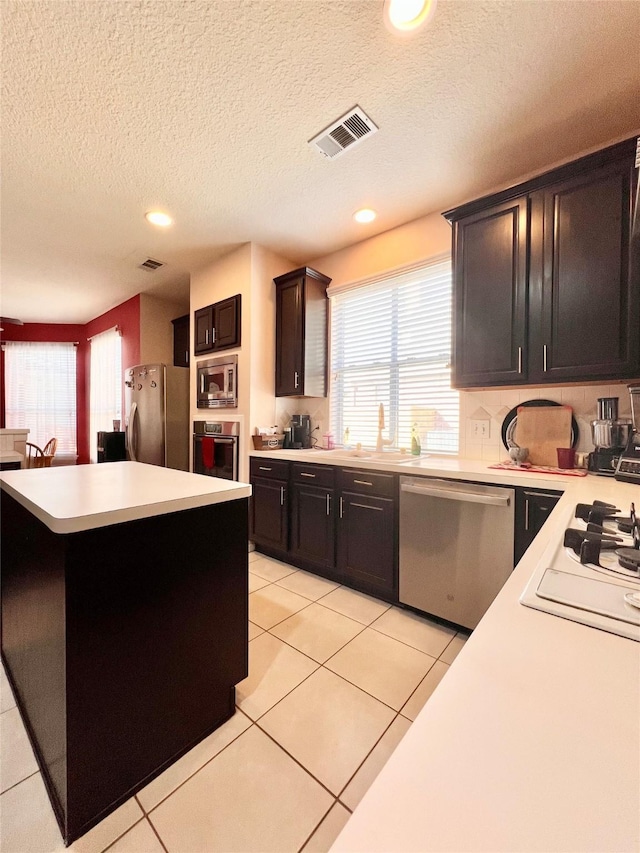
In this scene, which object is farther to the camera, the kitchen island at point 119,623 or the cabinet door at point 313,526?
the cabinet door at point 313,526

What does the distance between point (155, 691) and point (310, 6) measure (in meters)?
2.54

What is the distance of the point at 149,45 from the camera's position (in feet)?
4.83

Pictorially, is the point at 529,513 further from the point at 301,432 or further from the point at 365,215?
the point at 365,215

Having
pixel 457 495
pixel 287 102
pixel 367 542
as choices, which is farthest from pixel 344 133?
pixel 367 542

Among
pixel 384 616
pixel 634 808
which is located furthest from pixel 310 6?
pixel 384 616

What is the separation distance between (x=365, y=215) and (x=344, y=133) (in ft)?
2.71

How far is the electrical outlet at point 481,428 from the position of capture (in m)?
2.43

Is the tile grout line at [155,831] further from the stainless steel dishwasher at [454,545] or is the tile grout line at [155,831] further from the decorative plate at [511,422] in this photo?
the decorative plate at [511,422]

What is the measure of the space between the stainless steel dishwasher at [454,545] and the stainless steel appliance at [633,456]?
1.63 ft

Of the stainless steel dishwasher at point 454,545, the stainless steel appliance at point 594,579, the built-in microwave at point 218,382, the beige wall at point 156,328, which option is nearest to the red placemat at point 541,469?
the stainless steel dishwasher at point 454,545

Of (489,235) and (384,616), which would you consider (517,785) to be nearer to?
(384,616)

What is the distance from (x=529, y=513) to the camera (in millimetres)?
1738

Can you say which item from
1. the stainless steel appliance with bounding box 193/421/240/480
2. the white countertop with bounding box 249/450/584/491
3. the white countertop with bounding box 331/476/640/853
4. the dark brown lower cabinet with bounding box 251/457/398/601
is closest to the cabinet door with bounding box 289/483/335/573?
the dark brown lower cabinet with bounding box 251/457/398/601

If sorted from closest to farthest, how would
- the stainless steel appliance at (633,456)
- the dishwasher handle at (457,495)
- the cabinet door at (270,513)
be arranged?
1. the stainless steel appliance at (633,456)
2. the dishwasher handle at (457,495)
3. the cabinet door at (270,513)
